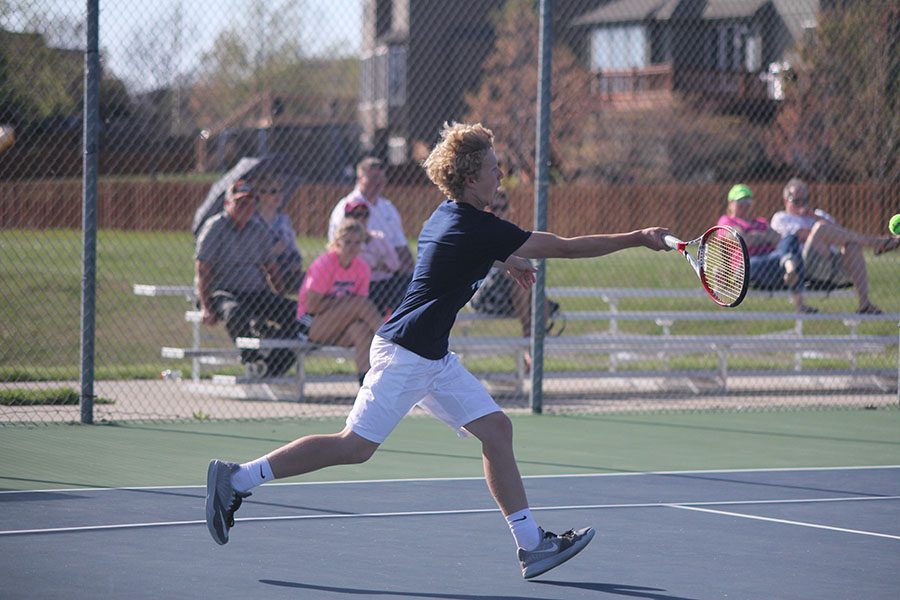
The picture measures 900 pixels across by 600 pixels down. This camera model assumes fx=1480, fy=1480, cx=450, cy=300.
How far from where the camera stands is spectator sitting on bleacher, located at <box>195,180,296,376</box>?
10.9m

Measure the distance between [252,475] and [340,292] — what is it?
501 centimetres

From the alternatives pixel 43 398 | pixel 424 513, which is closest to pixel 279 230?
pixel 43 398

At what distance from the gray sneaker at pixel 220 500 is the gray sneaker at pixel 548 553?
113cm

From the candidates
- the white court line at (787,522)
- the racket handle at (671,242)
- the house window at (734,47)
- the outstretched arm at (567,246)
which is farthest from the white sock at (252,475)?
the house window at (734,47)

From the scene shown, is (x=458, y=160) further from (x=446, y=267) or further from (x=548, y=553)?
(x=548, y=553)

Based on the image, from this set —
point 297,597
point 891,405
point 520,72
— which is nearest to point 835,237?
point 891,405

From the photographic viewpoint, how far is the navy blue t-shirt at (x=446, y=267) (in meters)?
5.54

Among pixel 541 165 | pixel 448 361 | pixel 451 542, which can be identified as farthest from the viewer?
pixel 541 165

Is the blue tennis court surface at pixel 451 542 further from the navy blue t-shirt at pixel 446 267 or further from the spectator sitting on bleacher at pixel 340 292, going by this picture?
the spectator sitting on bleacher at pixel 340 292

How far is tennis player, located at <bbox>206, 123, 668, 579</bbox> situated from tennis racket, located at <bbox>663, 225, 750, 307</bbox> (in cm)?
48

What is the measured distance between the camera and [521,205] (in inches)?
522

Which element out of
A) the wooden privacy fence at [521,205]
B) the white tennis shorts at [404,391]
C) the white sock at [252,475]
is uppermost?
the wooden privacy fence at [521,205]

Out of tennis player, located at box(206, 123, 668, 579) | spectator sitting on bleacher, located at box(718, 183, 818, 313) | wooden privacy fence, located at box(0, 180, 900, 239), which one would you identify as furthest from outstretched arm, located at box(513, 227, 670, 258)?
spectator sitting on bleacher, located at box(718, 183, 818, 313)

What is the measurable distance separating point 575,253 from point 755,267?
22.7ft
